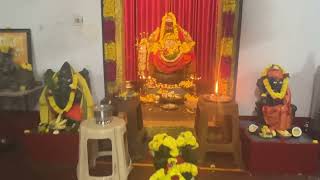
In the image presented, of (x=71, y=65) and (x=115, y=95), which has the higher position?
(x=71, y=65)

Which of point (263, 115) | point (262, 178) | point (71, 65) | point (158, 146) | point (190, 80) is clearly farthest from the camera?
point (190, 80)

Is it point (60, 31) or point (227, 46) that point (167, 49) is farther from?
point (60, 31)

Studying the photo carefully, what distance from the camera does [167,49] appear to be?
313 centimetres

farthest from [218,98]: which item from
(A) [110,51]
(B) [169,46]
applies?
(A) [110,51]

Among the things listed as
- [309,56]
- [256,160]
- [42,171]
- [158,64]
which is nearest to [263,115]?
[256,160]

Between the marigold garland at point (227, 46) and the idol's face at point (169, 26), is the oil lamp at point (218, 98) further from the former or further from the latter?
the idol's face at point (169, 26)

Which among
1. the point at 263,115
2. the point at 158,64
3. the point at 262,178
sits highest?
the point at 158,64

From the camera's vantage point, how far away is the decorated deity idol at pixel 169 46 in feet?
9.79

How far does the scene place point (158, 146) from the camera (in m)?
1.69

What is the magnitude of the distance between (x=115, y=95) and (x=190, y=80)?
765mm

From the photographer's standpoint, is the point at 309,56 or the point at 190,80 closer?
the point at 309,56

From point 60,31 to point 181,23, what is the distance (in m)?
1.07

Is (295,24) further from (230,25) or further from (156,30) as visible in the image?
(156,30)

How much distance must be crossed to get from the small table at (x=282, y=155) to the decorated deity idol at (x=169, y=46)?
3.34 ft
